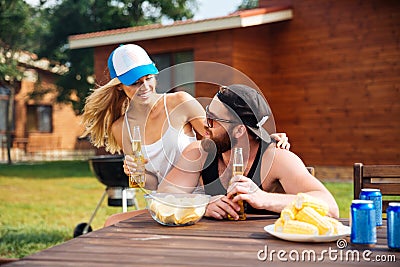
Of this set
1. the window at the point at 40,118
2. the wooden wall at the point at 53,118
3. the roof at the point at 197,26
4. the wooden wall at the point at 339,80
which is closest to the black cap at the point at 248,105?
the roof at the point at 197,26

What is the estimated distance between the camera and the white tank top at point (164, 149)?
335 cm

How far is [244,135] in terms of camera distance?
8.55 feet

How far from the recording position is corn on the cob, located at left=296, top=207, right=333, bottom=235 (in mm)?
2020

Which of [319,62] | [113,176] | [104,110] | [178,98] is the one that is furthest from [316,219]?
[319,62]

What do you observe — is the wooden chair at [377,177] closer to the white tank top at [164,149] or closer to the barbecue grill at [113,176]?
the white tank top at [164,149]

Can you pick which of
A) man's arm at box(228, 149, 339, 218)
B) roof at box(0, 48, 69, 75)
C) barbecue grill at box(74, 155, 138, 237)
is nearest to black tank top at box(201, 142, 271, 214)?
man's arm at box(228, 149, 339, 218)

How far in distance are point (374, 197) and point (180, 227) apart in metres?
0.73

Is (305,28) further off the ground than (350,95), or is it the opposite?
(305,28)

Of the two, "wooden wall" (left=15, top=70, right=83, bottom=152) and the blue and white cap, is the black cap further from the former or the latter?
"wooden wall" (left=15, top=70, right=83, bottom=152)

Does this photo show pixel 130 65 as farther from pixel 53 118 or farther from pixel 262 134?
pixel 53 118

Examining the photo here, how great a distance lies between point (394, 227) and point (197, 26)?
943cm

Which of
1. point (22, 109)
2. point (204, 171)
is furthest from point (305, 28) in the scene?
point (22, 109)

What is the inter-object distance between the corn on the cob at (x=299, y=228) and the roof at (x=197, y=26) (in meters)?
8.59

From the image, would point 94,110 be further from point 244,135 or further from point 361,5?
point 361,5
